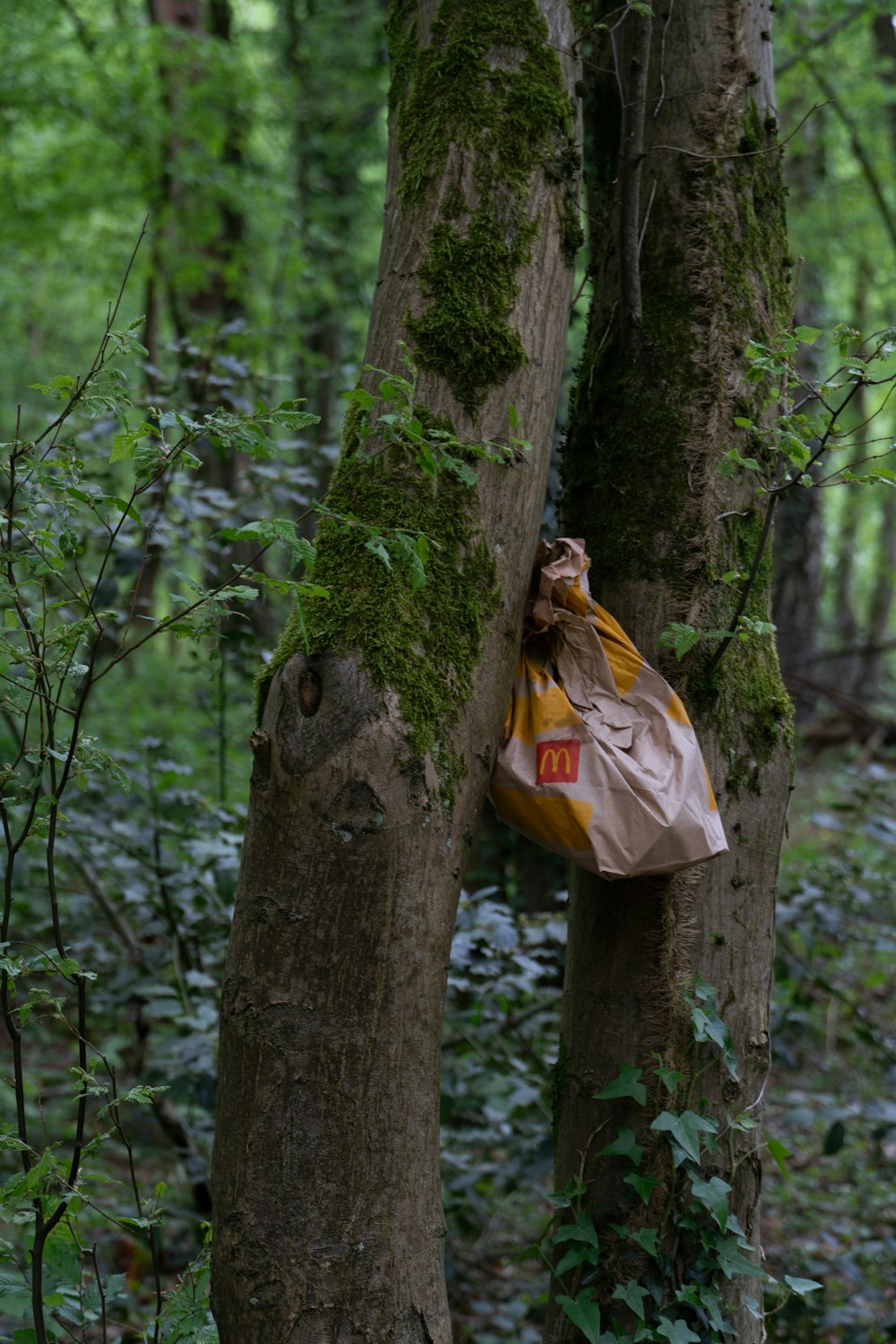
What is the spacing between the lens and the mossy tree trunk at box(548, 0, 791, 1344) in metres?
2.16

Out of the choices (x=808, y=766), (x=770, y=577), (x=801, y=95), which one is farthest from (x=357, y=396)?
(x=801, y=95)

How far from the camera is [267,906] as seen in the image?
1.68 meters

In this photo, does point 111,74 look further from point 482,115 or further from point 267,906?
point 267,906

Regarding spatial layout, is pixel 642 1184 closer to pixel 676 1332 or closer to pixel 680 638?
pixel 676 1332

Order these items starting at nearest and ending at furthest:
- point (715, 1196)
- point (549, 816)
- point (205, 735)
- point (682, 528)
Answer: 1. point (549, 816)
2. point (715, 1196)
3. point (682, 528)
4. point (205, 735)

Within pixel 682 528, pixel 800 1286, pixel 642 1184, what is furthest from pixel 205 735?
pixel 800 1286

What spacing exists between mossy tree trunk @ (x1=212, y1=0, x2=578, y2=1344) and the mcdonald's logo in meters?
0.10

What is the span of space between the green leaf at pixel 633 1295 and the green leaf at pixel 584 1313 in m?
0.05

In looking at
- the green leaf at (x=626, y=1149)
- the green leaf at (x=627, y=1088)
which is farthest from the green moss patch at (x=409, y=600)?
the green leaf at (x=626, y=1149)

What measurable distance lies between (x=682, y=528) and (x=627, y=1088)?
3.92ft

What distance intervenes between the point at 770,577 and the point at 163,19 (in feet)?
32.7

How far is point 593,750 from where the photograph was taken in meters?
1.92

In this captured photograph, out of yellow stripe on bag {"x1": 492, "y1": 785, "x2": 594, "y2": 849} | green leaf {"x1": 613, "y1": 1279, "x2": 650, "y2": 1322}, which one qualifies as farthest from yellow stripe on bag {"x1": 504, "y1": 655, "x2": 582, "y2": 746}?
green leaf {"x1": 613, "y1": 1279, "x2": 650, "y2": 1322}

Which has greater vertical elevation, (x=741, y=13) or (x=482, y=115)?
(x=741, y=13)
